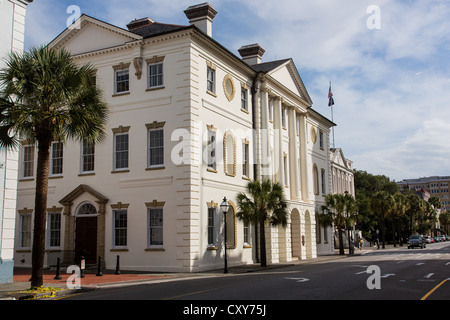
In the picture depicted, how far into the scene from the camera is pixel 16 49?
19062 millimetres

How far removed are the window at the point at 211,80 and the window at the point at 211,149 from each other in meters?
2.48

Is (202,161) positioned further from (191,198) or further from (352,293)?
(352,293)

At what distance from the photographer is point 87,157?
27.1 m

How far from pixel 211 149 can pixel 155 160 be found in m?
3.29

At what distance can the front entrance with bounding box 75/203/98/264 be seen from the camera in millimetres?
25781

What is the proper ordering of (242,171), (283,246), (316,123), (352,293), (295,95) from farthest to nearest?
(316,123), (295,95), (283,246), (242,171), (352,293)

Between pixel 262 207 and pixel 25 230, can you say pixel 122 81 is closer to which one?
pixel 25 230

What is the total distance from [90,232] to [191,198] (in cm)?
656

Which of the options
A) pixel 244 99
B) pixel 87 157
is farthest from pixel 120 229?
pixel 244 99

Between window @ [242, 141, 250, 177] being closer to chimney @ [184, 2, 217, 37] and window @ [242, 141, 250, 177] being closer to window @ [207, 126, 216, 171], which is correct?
window @ [207, 126, 216, 171]

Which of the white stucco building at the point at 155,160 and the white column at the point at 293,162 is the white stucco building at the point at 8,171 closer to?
the white stucco building at the point at 155,160

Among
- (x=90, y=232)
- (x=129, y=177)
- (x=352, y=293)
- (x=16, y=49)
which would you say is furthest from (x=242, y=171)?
(x=352, y=293)

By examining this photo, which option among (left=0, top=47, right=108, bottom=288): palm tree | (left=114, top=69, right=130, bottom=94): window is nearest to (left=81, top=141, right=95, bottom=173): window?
(left=114, top=69, right=130, bottom=94): window

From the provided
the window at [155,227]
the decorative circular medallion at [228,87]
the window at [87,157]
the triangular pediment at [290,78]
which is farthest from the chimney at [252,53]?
the window at [155,227]
